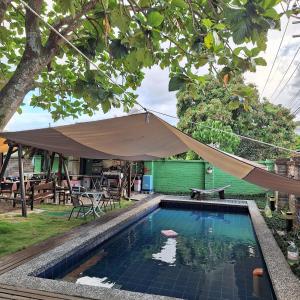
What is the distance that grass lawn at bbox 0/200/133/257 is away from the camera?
16.2ft

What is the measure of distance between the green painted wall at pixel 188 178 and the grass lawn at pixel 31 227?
6.04m

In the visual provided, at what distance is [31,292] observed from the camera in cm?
314

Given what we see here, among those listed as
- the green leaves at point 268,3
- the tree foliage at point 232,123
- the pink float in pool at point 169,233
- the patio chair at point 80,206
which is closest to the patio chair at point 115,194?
the patio chair at point 80,206

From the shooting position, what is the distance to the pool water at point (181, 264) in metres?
4.17

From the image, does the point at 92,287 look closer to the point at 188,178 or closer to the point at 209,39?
the point at 209,39

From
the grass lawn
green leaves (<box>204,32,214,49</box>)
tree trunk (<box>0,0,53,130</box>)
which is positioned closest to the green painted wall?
the grass lawn

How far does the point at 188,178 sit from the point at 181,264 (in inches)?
334

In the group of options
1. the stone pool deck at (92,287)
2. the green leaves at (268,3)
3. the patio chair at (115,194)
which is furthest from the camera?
the patio chair at (115,194)

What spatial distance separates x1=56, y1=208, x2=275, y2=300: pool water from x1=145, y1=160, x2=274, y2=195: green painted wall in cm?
474

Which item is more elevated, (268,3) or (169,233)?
(268,3)

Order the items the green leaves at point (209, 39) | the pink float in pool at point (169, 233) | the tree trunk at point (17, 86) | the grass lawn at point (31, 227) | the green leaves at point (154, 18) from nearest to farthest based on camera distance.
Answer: the green leaves at point (154, 18), the green leaves at point (209, 39), the tree trunk at point (17, 86), the grass lawn at point (31, 227), the pink float in pool at point (169, 233)

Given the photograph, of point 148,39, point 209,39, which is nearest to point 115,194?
point 148,39

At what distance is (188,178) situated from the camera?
13477mm

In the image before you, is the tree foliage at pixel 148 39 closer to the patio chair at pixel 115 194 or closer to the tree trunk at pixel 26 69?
the tree trunk at pixel 26 69
